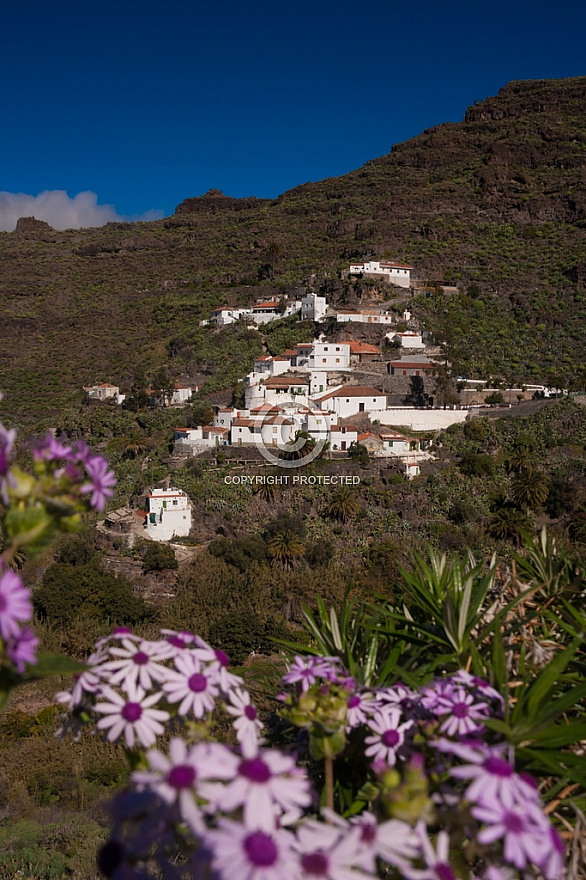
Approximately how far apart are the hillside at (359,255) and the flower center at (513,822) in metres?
41.7

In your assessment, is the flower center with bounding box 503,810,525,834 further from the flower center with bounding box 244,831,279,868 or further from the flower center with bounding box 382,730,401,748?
the flower center with bounding box 382,730,401,748

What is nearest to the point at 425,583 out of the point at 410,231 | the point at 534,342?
the point at 534,342

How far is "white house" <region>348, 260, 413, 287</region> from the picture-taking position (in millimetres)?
53688

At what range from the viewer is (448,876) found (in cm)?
124

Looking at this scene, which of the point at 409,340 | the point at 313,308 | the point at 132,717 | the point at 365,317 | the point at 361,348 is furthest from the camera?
the point at 313,308

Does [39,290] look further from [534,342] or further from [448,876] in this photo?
[448,876]

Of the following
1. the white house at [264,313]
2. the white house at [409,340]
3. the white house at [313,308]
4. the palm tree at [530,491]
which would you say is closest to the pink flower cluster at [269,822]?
the palm tree at [530,491]

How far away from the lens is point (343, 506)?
2781 cm

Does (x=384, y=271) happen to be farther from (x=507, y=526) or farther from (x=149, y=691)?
(x=149, y=691)

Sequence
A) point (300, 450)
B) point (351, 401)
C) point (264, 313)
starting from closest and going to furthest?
point (300, 450), point (351, 401), point (264, 313)

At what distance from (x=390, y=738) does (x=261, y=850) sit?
967mm

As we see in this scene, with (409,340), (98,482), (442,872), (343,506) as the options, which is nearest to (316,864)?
(442,872)

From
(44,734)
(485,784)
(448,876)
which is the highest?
(485,784)

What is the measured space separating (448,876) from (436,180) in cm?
9450
